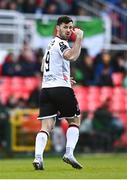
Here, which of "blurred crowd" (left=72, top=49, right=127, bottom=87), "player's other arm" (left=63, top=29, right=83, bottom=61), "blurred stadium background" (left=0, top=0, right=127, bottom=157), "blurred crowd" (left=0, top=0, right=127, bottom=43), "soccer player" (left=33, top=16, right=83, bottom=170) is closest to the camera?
"player's other arm" (left=63, top=29, right=83, bottom=61)

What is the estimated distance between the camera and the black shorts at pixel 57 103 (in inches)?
491

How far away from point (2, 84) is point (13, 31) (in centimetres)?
256

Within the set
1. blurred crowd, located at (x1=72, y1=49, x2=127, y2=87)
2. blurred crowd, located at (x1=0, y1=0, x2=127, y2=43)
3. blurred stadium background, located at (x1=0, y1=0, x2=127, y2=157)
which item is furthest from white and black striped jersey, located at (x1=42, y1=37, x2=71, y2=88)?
blurred crowd, located at (x1=0, y1=0, x2=127, y2=43)

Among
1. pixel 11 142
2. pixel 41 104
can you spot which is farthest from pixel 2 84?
pixel 41 104

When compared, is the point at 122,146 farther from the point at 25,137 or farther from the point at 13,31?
the point at 13,31

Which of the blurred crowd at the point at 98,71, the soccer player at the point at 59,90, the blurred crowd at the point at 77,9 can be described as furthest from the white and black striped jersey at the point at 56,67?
the blurred crowd at the point at 77,9

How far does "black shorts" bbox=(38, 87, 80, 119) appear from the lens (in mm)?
12469

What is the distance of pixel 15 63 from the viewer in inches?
888

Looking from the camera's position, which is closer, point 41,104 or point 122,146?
point 41,104

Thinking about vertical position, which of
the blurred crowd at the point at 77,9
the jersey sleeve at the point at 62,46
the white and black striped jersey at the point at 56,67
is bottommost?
the white and black striped jersey at the point at 56,67

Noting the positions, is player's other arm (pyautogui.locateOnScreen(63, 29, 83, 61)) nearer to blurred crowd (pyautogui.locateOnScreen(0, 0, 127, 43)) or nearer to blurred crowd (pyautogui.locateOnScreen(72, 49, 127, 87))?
blurred crowd (pyautogui.locateOnScreen(72, 49, 127, 87))

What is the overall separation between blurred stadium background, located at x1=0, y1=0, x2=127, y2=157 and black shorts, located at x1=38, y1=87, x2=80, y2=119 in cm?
783

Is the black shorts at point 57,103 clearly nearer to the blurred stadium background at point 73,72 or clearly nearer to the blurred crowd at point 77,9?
the blurred stadium background at point 73,72

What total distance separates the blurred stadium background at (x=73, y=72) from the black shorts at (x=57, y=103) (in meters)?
7.83
